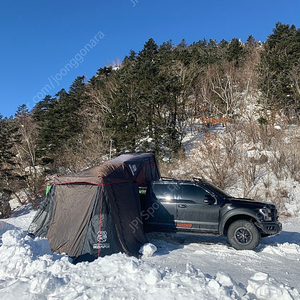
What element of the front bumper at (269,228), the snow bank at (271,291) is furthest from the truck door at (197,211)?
the snow bank at (271,291)

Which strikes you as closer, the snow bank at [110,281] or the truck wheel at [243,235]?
the snow bank at [110,281]

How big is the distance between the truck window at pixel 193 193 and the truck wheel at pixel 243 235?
112 cm

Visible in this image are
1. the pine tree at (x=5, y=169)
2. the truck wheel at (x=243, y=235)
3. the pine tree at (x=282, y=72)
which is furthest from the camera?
the pine tree at (x=282, y=72)

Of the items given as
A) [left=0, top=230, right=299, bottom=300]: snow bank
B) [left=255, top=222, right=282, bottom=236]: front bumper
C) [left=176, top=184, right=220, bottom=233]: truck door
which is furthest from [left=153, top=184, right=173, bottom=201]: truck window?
[left=0, top=230, right=299, bottom=300]: snow bank

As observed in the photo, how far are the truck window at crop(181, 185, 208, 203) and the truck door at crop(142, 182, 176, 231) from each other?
32 centimetres

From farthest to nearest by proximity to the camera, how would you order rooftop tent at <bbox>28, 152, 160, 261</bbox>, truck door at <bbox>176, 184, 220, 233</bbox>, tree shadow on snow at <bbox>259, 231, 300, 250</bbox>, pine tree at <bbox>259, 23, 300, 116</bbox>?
pine tree at <bbox>259, 23, 300, 116</bbox>
tree shadow on snow at <bbox>259, 231, 300, 250</bbox>
truck door at <bbox>176, 184, 220, 233</bbox>
rooftop tent at <bbox>28, 152, 160, 261</bbox>

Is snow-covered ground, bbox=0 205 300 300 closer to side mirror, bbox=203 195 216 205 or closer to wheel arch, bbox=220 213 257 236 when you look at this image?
wheel arch, bbox=220 213 257 236

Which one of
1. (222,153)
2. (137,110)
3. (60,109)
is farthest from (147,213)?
(60,109)

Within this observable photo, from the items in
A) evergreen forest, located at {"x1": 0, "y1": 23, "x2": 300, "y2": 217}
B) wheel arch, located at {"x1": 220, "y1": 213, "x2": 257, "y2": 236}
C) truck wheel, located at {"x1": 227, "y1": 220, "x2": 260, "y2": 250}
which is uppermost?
evergreen forest, located at {"x1": 0, "y1": 23, "x2": 300, "y2": 217}

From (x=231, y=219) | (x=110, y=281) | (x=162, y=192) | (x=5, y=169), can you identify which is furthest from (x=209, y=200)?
(x=5, y=169)

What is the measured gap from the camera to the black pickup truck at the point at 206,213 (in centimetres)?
726

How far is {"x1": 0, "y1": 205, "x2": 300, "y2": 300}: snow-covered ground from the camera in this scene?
412 centimetres

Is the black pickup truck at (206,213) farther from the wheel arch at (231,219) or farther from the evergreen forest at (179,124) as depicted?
the evergreen forest at (179,124)

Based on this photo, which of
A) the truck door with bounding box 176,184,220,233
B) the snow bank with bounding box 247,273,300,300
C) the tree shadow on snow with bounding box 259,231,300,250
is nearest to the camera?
the snow bank with bounding box 247,273,300,300
